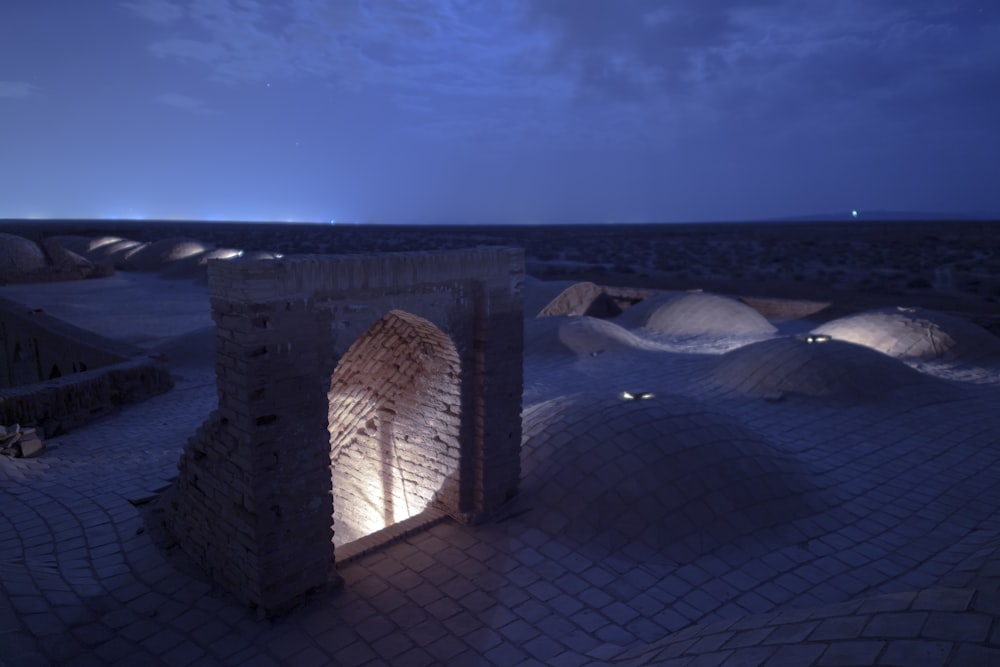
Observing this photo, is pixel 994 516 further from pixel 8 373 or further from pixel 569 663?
pixel 8 373

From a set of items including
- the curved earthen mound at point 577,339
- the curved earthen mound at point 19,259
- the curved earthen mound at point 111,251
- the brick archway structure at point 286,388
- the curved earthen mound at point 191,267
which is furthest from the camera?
the curved earthen mound at point 111,251

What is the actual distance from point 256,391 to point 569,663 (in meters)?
3.36

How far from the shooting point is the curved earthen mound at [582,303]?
22156mm

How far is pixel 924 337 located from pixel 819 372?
18.4 feet

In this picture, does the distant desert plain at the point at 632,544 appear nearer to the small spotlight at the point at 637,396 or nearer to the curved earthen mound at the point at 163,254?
the small spotlight at the point at 637,396

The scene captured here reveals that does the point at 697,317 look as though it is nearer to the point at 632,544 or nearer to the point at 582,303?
the point at 582,303

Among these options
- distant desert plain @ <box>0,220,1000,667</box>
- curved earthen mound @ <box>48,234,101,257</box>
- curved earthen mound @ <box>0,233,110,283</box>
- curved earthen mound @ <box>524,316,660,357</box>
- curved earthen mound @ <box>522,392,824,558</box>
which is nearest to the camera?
distant desert plain @ <box>0,220,1000,667</box>

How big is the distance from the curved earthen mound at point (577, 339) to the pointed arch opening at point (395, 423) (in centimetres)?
849

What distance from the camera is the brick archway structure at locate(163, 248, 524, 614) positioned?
5.44m

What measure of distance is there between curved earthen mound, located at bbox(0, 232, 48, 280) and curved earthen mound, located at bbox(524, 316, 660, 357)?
25.5 meters

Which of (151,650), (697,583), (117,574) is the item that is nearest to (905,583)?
(697,583)

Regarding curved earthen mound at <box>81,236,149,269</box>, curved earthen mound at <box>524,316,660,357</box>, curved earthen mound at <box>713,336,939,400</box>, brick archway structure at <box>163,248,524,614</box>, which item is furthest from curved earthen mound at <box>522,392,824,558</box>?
curved earthen mound at <box>81,236,149,269</box>

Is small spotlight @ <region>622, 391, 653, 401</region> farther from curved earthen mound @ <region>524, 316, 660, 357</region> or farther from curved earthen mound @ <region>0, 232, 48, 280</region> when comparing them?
curved earthen mound @ <region>0, 232, 48, 280</region>

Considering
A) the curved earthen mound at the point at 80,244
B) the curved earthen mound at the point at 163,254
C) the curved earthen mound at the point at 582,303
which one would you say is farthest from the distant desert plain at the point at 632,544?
the curved earthen mound at the point at 80,244
